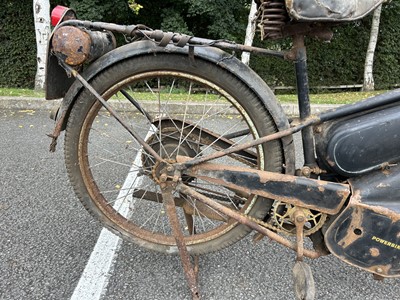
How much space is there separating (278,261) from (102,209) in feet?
3.44

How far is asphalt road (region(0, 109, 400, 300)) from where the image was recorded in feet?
6.40

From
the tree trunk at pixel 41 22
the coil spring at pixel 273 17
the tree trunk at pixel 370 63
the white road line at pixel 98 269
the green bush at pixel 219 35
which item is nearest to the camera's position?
the coil spring at pixel 273 17

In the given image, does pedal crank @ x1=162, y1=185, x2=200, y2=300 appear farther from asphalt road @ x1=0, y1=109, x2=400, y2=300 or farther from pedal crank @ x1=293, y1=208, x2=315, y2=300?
pedal crank @ x1=293, y1=208, x2=315, y2=300

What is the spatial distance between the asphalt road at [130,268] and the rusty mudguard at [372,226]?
0.33 meters

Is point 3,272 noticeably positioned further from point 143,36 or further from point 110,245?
point 143,36

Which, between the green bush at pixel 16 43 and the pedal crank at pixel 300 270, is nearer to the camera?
the pedal crank at pixel 300 270

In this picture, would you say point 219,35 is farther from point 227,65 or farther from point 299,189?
point 299,189

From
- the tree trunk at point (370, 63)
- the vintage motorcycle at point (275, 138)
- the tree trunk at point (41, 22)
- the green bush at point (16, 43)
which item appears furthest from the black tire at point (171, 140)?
the green bush at point (16, 43)

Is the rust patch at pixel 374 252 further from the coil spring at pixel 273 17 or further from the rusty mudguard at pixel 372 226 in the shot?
the coil spring at pixel 273 17

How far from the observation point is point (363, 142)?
1.64m

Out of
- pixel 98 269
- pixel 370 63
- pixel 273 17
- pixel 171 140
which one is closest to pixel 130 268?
pixel 98 269

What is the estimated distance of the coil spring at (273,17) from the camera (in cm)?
156

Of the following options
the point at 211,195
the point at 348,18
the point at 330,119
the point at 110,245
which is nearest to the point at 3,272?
the point at 110,245

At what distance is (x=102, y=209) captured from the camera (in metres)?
2.03
